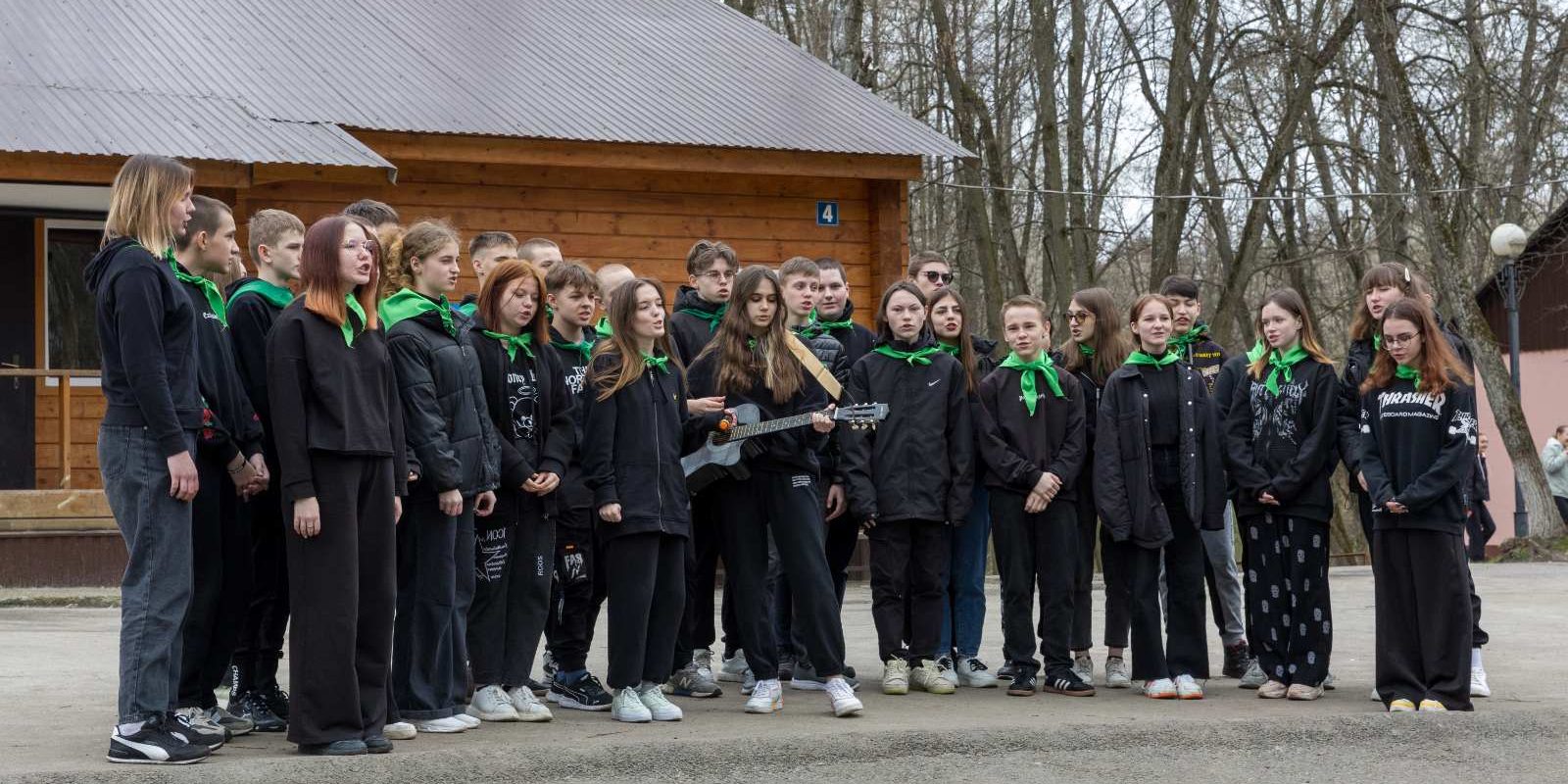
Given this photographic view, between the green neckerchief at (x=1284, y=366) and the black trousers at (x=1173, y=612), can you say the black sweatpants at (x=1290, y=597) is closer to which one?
the black trousers at (x=1173, y=612)

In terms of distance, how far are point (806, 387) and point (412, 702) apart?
6.80 ft

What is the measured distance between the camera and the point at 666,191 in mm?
15383

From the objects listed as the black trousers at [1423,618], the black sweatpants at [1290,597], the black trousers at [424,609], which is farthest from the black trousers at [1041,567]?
the black trousers at [424,609]

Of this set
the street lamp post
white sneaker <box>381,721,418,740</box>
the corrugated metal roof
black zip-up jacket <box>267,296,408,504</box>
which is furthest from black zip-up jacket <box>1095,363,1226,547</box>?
the street lamp post

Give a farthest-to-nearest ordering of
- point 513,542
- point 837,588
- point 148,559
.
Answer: point 837,588 < point 513,542 < point 148,559

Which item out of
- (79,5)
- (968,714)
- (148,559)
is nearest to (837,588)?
(968,714)

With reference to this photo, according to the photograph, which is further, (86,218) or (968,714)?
A: (86,218)

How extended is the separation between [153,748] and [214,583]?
0.63 m

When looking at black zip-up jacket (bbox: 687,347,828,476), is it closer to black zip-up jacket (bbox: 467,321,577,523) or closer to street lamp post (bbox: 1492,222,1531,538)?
black zip-up jacket (bbox: 467,321,577,523)

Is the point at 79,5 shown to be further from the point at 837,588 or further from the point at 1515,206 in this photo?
the point at 1515,206

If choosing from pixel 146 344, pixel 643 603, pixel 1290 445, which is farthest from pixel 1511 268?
pixel 146 344

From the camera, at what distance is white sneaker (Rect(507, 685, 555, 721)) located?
6668 millimetres

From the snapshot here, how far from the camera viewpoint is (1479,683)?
764 centimetres

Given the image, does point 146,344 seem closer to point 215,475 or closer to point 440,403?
point 215,475
